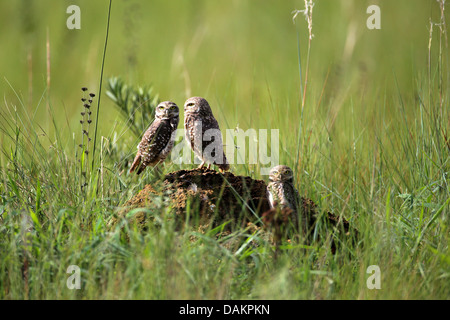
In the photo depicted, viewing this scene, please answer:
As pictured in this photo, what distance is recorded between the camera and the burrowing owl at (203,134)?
4.80 meters

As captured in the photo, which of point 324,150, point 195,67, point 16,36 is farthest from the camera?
point 16,36

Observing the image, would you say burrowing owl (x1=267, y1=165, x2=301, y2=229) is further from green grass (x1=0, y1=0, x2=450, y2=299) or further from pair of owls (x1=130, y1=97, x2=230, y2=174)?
pair of owls (x1=130, y1=97, x2=230, y2=174)

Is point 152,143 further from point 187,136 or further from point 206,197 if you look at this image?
point 206,197

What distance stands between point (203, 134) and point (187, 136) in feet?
0.71

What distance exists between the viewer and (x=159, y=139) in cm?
512

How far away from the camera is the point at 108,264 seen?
3326 millimetres

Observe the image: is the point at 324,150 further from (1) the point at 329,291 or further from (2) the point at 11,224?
(2) the point at 11,224

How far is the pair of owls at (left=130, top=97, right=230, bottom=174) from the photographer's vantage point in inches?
191

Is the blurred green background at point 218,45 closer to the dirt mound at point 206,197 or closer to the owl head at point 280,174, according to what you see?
the dirt mound at point 206,197

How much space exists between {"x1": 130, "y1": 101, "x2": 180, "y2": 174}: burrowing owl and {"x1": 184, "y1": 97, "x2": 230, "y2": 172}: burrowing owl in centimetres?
17

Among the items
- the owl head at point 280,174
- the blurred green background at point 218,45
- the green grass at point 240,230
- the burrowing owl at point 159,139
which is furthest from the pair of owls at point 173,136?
the blurred green background at point 218,45

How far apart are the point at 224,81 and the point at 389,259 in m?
6.92

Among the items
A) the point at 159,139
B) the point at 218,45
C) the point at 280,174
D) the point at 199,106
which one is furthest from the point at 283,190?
the point at 218,45
